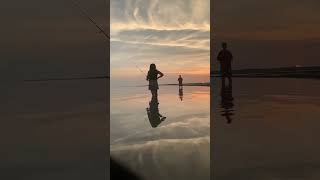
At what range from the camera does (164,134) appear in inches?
127

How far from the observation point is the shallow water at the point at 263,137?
3271 mm

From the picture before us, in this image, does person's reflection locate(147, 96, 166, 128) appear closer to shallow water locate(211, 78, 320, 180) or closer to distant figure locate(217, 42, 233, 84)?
shallow water locate(211, 78, 320, 180)

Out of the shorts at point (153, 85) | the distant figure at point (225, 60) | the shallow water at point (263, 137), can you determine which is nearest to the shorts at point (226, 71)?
the distant figure at point (225, 60)

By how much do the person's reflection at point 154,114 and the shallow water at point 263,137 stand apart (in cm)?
44

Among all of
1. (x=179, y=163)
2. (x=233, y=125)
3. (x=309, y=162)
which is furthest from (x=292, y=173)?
(x=179, y=163)

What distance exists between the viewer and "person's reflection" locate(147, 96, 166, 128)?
10.6 ft

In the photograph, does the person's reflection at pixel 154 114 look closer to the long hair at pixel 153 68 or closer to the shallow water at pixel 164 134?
the shallow water at pixel 164 134

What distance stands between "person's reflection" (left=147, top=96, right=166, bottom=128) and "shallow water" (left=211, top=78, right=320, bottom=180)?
439 mm

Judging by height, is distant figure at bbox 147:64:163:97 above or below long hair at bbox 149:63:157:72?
below

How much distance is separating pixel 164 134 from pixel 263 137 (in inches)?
32.9

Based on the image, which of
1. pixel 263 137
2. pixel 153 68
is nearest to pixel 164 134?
pixel 153 68

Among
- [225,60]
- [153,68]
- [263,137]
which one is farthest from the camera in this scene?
[225,60]

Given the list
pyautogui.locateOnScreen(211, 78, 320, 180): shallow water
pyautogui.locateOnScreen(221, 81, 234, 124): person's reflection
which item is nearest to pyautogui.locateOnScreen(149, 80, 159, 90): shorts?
pyautogui.locateOnScreen(211, 78, 320, 180): shallow water

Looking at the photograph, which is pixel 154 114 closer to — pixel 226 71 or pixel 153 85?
pixel 153 85
